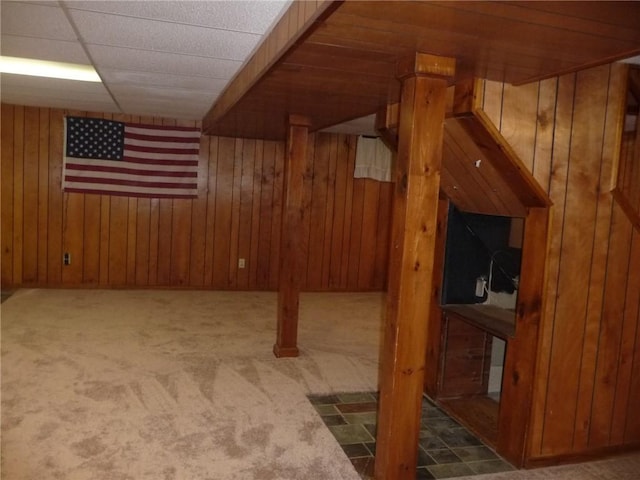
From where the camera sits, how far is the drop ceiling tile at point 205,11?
2.20 m

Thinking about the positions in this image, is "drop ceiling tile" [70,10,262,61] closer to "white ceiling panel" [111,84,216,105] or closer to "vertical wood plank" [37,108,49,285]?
"white ceiling panel" [111,84,216,105]

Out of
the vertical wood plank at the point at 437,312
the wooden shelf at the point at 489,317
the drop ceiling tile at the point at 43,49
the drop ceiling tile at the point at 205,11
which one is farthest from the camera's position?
the vertical wood plank at the point at 437,312

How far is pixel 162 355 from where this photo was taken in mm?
4008

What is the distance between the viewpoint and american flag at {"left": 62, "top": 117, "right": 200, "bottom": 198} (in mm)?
5883

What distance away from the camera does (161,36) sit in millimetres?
2648

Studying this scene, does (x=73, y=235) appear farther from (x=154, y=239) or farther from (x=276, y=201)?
(x=276, y=201)

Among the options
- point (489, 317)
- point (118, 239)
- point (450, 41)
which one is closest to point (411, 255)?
point (450, 41)

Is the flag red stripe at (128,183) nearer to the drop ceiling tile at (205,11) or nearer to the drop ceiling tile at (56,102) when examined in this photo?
the drop ceiling tile at (56,102)

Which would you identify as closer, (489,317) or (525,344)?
(525,344)

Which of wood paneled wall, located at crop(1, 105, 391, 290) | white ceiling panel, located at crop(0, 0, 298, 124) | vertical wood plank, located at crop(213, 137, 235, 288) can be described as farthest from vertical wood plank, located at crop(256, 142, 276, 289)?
white ceiling panel, located at crop(0, 0, 298, 124)

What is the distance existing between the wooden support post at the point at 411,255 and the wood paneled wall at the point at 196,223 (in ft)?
14.4

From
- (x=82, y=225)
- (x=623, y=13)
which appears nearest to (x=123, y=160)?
(x=82, y=225)

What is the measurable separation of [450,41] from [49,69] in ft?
10.7

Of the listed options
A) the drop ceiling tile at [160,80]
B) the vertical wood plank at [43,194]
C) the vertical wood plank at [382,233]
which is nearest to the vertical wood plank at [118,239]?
the vertical wood plank at [43,194]
